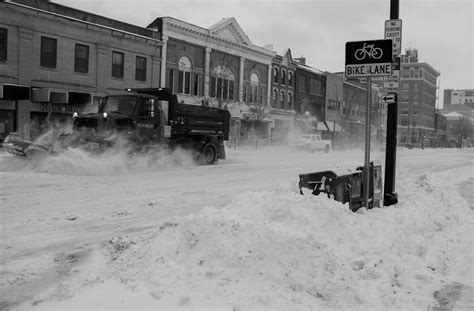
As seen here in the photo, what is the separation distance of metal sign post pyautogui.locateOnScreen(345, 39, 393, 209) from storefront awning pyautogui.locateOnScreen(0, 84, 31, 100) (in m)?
21.5

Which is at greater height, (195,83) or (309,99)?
(309,99)

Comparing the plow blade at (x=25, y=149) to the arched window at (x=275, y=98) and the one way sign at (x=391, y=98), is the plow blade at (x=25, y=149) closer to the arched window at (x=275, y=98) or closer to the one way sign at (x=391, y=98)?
the one way sign at (x=391, y=98)

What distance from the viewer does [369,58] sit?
7809 millimetres

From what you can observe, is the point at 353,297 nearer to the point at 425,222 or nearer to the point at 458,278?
the point at 458,278

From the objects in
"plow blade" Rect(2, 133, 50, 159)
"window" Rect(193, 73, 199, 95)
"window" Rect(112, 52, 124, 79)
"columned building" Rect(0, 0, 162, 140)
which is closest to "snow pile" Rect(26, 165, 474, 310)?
"plow blade" Rect(2, 133, 50, 159)

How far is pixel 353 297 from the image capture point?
4.52m

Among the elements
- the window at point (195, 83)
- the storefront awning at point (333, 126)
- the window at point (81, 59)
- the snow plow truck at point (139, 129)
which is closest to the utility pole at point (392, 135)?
the snow plow truck at point (139, 129)

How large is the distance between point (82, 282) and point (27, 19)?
972 inches

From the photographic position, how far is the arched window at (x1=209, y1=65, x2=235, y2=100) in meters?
41.0

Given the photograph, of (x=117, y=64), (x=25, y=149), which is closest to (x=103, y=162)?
(x=25, y=149)

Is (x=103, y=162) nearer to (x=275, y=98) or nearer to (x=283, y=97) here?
(x=275, y=98)

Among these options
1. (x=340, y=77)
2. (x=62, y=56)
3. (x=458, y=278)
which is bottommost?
(x=458, y=278)

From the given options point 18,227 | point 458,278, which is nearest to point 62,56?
point 18,227

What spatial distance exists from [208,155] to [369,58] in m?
11.8
